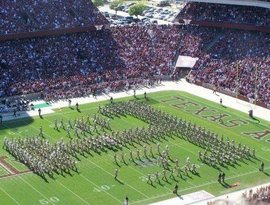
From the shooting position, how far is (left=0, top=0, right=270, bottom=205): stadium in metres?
36.2

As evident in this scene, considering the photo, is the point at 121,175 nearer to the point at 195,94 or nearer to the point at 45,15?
the point at 195,94

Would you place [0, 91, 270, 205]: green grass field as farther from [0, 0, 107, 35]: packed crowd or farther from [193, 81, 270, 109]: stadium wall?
[0, 0, 107, 35]: packed crowd

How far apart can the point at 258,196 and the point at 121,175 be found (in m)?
7.98

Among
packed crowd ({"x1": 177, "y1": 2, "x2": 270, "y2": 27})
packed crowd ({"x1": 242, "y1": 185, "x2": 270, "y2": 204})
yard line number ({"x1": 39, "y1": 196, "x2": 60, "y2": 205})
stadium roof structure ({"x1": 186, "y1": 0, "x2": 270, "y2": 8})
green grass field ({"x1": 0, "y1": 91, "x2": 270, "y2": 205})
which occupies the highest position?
stadium roof structure ({"x1": 186, "y1": 0, "x2": 270, "y2": 8})

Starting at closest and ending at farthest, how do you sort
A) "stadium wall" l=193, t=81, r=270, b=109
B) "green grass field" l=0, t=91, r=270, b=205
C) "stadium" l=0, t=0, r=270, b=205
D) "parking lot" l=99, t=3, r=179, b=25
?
1. "green grass field" l=0, t=91, r=270, b=205
2. "stadium" l=0, t=0, r=270, b=205
3. "stadium wall" l=193, t=81, r=270, b=109
4. "parking lot" l=99, t=3, r=179, b=25

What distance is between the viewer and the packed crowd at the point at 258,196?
33406 millimetres

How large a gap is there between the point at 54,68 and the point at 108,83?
17.0 ft

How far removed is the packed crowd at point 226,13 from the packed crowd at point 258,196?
102 feet

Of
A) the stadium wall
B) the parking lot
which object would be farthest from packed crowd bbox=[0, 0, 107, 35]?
the parking lot

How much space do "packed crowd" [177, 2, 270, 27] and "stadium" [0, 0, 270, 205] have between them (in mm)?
129

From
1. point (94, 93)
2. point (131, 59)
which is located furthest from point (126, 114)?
point (131, 59)

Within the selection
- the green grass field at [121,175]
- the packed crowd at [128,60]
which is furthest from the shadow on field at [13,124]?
the packed crowd at [128,60]

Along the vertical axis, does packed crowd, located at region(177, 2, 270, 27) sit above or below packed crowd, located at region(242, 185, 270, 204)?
above

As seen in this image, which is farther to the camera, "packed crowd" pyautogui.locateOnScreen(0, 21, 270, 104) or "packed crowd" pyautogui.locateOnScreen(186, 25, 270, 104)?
"packed crowd" pyautogui.locateOnScreen(0, 21, 270, 104)
